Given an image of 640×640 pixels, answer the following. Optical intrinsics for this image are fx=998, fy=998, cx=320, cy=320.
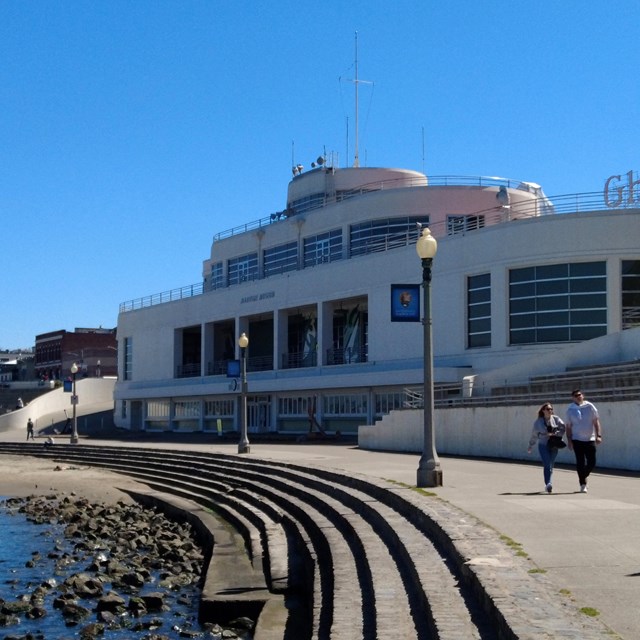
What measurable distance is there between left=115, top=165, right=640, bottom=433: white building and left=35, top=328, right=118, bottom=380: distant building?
37.6 m

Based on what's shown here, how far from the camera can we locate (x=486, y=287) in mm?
40969

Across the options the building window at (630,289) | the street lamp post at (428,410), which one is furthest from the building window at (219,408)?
the street lamp post at (428,410)

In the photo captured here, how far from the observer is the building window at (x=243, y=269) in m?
60.4

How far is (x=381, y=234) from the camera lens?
1978 inches

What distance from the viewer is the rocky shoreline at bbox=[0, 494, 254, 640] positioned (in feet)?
40.9

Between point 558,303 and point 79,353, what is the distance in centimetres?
7903

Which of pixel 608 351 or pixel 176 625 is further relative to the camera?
pixel 608 351

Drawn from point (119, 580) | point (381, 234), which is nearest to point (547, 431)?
point (119, 580)

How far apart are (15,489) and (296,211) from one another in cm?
2974

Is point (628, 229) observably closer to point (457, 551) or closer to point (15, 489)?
point (15, 489)

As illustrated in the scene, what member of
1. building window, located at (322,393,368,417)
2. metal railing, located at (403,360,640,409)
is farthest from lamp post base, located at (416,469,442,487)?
building window, located at (322,393,368,417)

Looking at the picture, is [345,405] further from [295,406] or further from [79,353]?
[79,353]

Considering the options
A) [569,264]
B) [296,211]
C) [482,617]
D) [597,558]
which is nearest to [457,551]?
[597,558]

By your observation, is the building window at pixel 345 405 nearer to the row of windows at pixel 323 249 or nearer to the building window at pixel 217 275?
the row of windows at pixel 323 249
